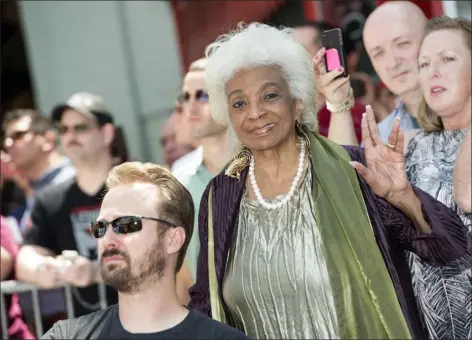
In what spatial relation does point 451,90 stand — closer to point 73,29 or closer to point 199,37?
point 199,37

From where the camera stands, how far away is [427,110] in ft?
11.9

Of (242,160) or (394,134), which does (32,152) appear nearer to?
(242,160)

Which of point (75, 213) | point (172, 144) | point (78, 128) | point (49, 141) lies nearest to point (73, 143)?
point (78, 128)

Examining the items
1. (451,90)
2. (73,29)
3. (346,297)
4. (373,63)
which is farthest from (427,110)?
(73,29)

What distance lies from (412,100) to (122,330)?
1.55 m

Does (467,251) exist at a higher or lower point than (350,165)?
lower

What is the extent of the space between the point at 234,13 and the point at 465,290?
8.17ft

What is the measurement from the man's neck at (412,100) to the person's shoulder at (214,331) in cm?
130

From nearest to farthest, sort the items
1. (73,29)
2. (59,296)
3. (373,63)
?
(373,63) < (59,296) < (73,29)

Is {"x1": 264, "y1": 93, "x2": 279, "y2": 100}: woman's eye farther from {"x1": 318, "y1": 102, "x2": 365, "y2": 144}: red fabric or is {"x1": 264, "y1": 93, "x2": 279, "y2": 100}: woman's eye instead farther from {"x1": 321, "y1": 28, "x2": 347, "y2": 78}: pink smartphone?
{"x1": 318, "y1": 102, "x2": 365, "y2": 144}: red fabric

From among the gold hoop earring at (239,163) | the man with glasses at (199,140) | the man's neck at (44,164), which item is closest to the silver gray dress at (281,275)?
the gold hoop earring at (239,163)

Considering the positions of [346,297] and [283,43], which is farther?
[283,43]

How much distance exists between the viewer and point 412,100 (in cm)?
390

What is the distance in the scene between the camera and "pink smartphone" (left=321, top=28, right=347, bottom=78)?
3691 millimetres
